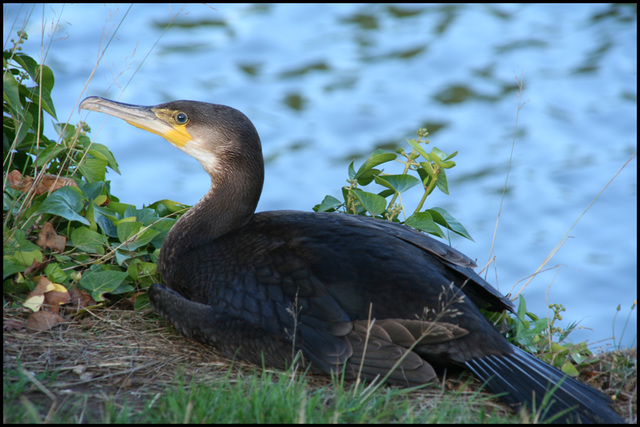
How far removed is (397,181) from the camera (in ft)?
13.8

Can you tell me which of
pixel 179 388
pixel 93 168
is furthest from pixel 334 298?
pixel 93 168

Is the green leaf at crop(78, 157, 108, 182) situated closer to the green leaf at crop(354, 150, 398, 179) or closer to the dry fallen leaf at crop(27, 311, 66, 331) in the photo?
the dry fallen leaf at crop(27, 311, 66, 331)

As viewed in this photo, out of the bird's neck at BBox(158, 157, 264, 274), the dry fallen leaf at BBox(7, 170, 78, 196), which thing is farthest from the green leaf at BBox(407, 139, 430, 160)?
the dry fallen leaf at BBox(7, 170, 78, 196)

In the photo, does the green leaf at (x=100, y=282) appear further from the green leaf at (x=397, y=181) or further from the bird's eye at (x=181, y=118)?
the green leaf at (x=397, y=181)

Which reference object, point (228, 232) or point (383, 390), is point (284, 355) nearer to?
point (383, 390)

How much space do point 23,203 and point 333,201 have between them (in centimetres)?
178

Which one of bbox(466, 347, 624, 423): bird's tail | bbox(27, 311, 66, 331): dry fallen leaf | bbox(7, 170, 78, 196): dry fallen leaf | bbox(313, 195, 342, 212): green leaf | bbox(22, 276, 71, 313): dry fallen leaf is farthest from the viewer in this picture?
bbox(313, 195, 342, 212): green leaf

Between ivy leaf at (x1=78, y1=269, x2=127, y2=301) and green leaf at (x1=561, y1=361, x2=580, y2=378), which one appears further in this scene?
ivy leaf at (x1=78, y1=269, x2=127, y2=301)

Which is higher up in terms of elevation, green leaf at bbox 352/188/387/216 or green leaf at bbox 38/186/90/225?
green leaf at bbox 352/188/387/216

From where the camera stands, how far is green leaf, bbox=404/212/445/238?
408cm

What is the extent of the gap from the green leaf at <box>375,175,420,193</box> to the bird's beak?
45.8 inches

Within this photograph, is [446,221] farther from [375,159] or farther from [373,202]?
[375,159]

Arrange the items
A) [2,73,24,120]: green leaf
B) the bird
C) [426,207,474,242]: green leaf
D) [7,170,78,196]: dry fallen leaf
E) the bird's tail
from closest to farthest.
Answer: the bird's tail → the bird → [2,73,24,120]: green leaf → [7,170,78,196]: dry fallen leaf → [426,207,474,242]: green leaf

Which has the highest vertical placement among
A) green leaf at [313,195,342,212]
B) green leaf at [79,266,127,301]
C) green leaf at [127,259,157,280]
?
green leaf at [313,195,342,212]
